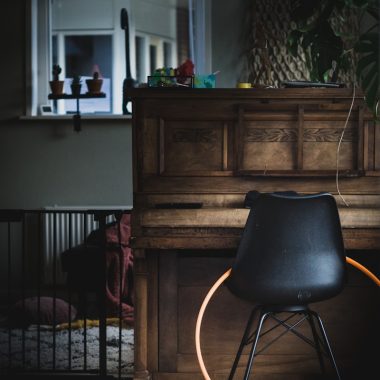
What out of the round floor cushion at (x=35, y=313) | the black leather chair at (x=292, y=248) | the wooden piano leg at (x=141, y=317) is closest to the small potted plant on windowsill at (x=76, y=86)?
the round floor cushion at (x=35, y=313)

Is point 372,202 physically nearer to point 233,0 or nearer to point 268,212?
point 268,212

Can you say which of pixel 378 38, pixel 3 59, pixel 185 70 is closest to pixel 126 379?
pixel 185 70

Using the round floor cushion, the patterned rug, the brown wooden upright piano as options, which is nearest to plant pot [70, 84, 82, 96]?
the round floor cushion

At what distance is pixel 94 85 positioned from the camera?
5672 mm

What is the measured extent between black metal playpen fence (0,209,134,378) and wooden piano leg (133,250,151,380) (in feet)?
1.07

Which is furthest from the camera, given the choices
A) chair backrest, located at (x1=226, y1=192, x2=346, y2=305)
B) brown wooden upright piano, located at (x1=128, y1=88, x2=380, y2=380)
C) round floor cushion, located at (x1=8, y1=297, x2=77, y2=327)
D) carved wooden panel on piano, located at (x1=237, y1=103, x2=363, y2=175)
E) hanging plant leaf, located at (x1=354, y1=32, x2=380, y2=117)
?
round floor cushion, located at (x1=8, y1=297, x2=77, y2=327)

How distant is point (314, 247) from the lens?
266 centimetres

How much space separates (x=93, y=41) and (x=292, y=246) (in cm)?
377

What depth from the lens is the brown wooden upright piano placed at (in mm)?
3260

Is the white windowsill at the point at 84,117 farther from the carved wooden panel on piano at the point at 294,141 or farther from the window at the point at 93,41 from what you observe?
the carved wooden panel on piano at the point at 294,141

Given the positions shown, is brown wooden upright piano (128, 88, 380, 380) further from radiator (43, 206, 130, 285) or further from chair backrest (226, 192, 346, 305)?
radiator (43, 206, 130, 285)

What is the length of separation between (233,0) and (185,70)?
226 centimetres

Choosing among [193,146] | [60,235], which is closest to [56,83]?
[60,235]

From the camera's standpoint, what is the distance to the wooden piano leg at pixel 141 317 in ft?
10.3
